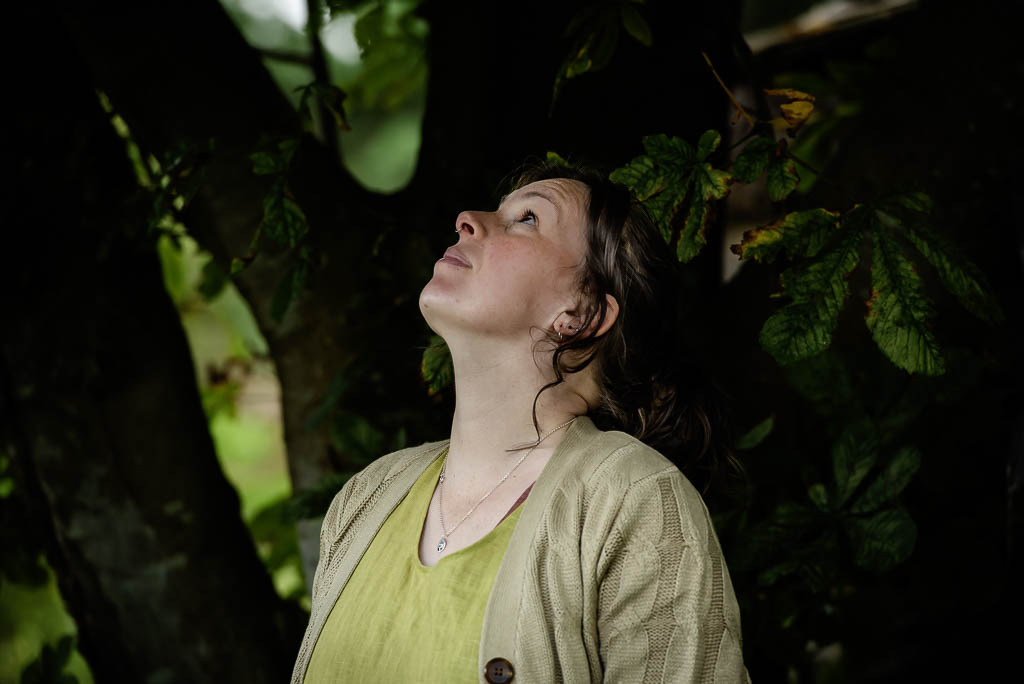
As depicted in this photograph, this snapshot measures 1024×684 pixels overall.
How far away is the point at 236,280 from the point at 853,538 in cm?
135

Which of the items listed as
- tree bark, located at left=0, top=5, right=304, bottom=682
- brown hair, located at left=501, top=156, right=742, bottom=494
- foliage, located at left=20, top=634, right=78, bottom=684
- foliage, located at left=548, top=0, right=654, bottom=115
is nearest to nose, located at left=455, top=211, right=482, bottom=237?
brown hair, located at left=501, top=156, right=742, bottom=494

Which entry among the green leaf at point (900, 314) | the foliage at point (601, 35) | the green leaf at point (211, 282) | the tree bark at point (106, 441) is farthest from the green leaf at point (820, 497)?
the green leaf at point (211, 282)

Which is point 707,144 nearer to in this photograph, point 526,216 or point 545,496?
point 526,216

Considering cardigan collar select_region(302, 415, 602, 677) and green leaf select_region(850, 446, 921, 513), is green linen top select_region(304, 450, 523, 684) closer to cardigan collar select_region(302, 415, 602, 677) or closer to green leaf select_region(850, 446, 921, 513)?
cardigan collar select_region(302, 415, 602, 677)

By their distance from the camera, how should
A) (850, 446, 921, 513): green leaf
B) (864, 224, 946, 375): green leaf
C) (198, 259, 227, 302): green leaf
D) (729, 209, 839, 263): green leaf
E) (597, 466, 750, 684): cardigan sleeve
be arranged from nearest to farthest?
1. (597, 466, 750, 684): cardigan sleeve
2. (864, 224, 946, 375): green leaf
3. (729, 209, 839, 263): green leaf
4. (850, 446, 921, 513): green leaf
5. (198, 259, 227, 302): green leaf

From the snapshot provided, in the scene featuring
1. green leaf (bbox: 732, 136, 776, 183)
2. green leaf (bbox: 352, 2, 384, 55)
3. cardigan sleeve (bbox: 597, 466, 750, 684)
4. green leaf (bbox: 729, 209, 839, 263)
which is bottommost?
cardigan sleeve (bbox: 597, 466, 750, 684)

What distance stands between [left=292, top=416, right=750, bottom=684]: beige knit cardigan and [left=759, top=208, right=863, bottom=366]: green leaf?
0.24 metres

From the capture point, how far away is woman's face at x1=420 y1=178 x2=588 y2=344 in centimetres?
127

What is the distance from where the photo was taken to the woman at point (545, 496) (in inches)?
42.9

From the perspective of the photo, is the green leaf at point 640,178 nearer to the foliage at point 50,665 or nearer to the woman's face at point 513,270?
the woman's face at point 513,270

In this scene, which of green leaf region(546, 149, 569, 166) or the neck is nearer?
the neck

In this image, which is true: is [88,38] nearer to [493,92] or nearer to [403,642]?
[493,92]

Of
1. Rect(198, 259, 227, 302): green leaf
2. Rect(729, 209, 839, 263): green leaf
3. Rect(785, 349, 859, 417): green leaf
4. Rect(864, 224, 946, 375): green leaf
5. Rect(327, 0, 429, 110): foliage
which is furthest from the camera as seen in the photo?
Rect(327, 0, 429, 110): foliage

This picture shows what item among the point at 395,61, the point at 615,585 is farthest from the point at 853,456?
the point at 395,61
